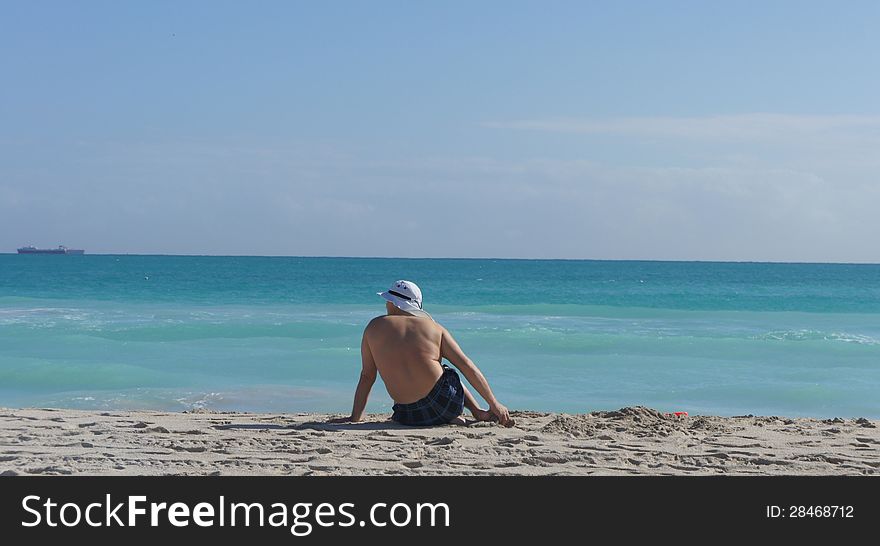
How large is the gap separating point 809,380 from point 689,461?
7.04 meters

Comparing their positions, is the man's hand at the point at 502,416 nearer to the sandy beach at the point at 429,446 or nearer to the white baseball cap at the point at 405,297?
the sandy beach at the point at 429,446

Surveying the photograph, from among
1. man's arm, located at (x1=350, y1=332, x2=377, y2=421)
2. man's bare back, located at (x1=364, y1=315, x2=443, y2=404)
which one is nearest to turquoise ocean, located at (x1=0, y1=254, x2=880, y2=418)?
man's arm, located at (x1=350, y1=332, x2=377, y2=421)

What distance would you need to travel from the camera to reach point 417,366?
6.42 metres

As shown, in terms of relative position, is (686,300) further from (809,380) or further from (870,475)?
(870,475)

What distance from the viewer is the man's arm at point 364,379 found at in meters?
6.61

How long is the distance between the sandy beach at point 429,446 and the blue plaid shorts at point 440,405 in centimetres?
11

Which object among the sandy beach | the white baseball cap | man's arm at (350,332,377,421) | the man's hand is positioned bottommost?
the sandy beach

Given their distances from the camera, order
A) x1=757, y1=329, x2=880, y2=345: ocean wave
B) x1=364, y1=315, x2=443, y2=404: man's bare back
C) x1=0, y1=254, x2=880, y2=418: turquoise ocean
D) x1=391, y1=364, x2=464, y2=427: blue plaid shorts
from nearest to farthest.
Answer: x1=364, y1=315, x2=443, y2=404: man's bare back, x1=391, y1=364, x2=464, y2=427: blue plaid shorts, x1=0, y1=254, x2=880, y2=418: turquoise ocean, x1=757, y1=329, x2=880, y2=345: ocean wave

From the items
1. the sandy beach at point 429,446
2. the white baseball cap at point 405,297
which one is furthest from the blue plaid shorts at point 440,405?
the white baseball cap at point 405,297

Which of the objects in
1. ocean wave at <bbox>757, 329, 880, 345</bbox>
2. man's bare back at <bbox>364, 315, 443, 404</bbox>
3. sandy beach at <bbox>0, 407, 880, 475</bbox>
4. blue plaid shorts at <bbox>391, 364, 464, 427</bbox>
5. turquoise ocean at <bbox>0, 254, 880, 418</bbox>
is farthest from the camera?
ocean wave at <bbox>757, 329, 880, 345</bbox>

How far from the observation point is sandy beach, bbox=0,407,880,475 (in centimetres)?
513

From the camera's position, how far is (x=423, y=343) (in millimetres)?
6449

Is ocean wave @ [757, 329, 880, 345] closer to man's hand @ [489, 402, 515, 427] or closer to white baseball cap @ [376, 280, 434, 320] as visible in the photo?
man's hand @ [489, 402, 515, 427]
